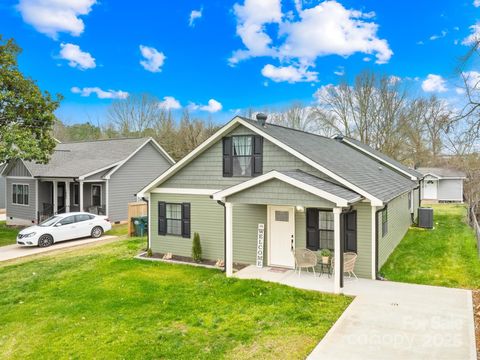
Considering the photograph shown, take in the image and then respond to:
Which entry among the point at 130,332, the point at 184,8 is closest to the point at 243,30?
the point at 184,8

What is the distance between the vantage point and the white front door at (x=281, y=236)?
11523mm

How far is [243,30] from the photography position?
2584 cm

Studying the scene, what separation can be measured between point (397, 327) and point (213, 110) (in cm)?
4188

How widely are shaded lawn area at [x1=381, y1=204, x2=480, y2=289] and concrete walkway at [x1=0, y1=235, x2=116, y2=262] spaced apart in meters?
13.4

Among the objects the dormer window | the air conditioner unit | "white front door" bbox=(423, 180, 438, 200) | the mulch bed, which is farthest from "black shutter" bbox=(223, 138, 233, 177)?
"white front door" bbox=(423, 180, 438, 200)

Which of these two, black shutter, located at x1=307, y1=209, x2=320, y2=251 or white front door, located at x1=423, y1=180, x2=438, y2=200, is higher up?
white front door, located at x1=423, y1=180, x2=438, y2=200

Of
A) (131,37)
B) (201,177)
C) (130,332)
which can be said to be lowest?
(130,332)

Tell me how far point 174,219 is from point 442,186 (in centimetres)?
3394

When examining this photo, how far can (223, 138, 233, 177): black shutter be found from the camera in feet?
41.6

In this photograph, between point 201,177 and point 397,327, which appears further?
point 201,177

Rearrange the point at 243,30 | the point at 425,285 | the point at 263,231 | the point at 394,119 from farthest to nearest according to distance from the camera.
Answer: the point at 394,119, the point at 243,30, the point at 263,231, the point at 425,285

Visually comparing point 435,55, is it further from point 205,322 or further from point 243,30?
point 205,322

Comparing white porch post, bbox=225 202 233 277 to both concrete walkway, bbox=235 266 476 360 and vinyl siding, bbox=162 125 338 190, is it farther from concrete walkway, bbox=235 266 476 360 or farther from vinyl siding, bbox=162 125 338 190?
vinyl siding, bbox=162 125 338 190

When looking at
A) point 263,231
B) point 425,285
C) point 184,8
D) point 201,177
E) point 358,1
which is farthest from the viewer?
point 184,8
